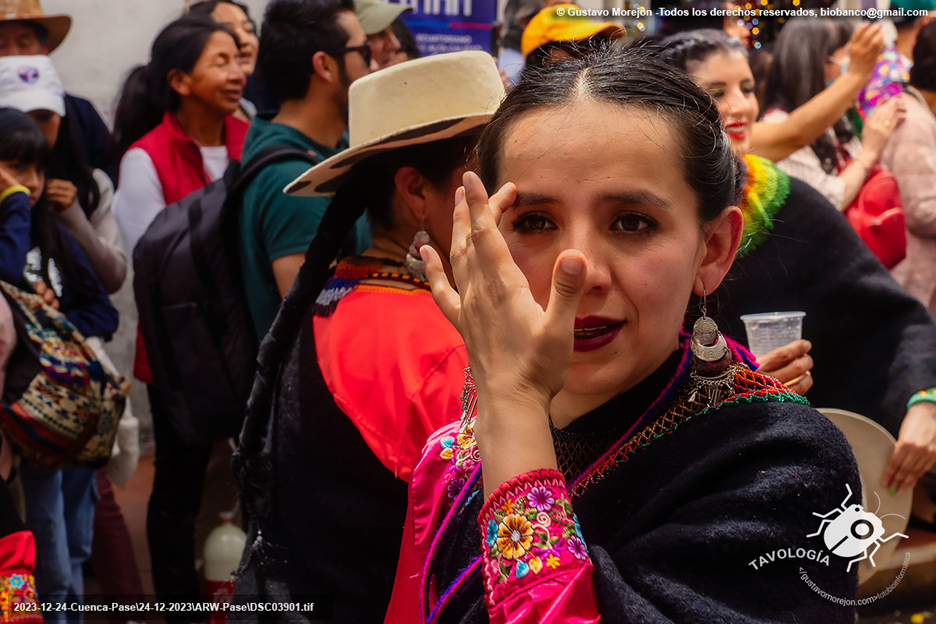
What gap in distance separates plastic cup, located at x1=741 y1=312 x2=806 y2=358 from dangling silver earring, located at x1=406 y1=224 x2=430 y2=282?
2.56 feet

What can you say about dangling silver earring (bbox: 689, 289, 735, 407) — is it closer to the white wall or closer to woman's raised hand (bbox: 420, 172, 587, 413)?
woman's raised hand (bbox: 420, 172, 587, 413)

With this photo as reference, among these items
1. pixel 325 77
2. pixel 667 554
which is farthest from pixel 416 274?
pixel 325 77

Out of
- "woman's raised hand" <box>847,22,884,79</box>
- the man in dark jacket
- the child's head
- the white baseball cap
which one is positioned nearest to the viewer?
the child's head

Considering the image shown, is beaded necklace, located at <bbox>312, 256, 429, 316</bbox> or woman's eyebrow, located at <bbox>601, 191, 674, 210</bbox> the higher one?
woman's eyebrow, located at <bbox>601, 191, 674, 210</bbox>

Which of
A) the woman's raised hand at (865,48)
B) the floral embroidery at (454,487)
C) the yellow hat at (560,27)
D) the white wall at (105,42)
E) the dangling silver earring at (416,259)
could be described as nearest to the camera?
the floral embroidery at (454,487)

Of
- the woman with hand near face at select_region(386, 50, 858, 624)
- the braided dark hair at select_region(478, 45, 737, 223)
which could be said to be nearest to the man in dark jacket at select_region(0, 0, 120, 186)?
the braided dark hair at select_region(478, 45, 737, 223)

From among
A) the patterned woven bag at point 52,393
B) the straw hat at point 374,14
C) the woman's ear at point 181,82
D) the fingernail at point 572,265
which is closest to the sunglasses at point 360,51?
the straw hat at point 374,14

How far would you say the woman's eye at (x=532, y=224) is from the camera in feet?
3.91

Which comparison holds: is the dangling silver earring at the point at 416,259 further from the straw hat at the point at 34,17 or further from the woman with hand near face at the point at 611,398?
the straw hat at the point at 34,17

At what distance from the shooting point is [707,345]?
1246mm

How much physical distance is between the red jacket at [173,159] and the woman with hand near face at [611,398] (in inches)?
121

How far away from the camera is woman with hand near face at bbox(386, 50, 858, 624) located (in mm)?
1040

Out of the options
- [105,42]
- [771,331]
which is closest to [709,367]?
[771,331]

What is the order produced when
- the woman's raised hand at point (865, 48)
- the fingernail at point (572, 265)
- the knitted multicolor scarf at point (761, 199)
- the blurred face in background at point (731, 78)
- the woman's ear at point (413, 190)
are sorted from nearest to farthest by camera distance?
the fingernail at point (572, 265) < the woman's ear at point (413, 190) < the knitted multicolor scarf at point (761, 199) < the blurred face in background at point (731, 78) < the woman's raised hand at point (865, 48)
